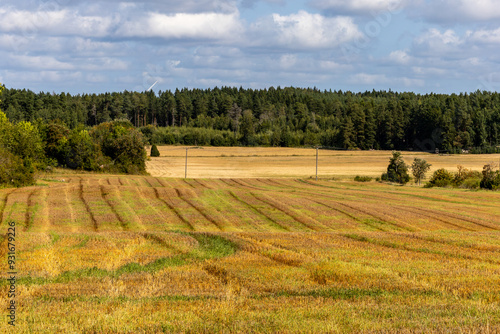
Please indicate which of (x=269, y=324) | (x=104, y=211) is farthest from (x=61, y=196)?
(x=269, y=324)

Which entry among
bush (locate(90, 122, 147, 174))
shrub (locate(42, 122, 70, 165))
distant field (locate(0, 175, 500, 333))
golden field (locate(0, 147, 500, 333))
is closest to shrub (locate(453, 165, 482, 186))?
golden field (locate(0, 147, 500, 333))

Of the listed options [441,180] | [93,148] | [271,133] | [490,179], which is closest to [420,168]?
[441,180]

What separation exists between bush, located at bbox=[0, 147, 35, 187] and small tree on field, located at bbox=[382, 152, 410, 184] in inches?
2275

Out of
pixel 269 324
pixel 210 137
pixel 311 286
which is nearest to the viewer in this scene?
pixel 269 324

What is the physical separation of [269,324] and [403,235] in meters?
18.9

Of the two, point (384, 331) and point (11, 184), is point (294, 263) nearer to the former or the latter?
point (384, 331)

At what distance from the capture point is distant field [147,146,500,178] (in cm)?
10644

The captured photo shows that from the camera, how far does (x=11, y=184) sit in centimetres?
6000

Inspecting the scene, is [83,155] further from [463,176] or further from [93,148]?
[463,176]

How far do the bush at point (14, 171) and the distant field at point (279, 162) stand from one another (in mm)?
38697

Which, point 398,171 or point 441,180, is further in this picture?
point 398,171

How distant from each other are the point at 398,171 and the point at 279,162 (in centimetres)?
4550

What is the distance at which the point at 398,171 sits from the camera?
89.4 m

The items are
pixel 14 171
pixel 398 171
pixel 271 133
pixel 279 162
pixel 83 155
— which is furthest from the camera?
pixel 271 133
